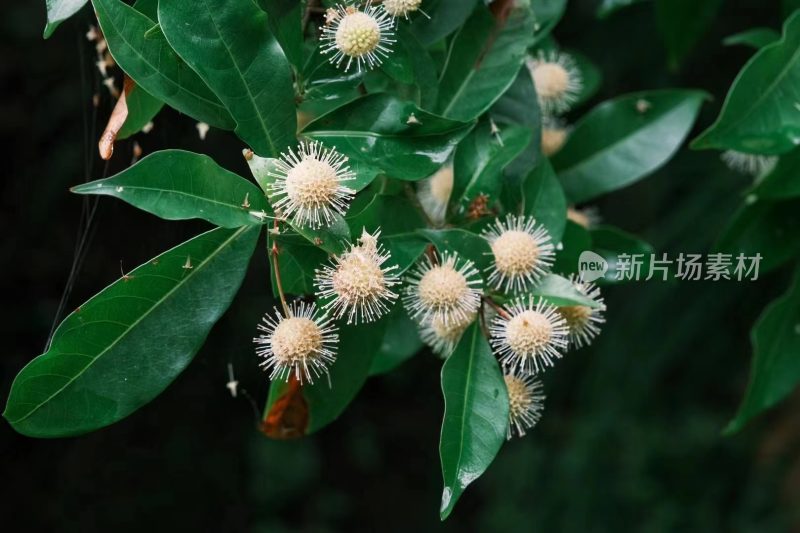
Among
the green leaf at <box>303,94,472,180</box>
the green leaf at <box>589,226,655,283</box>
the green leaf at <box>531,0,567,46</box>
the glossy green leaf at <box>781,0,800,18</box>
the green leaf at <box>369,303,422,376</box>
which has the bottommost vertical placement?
the green leaf at <box>369,303,422,376</box>

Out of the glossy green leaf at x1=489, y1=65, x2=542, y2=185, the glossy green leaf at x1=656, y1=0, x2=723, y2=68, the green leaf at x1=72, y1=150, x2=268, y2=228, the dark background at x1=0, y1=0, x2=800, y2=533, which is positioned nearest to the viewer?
the green leaf at x1=72, y1=150, x2=268, y2=228

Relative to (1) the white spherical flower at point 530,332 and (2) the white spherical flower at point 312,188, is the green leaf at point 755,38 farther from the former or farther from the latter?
(2) the white spherical flower at point 312,188

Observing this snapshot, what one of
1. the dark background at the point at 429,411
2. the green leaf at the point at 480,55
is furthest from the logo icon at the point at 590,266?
the dark background at the point at 429,411

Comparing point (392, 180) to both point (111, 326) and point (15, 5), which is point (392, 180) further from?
point (15, 5)

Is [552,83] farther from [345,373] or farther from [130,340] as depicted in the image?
[130,340]

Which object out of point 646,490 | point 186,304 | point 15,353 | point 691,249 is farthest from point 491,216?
point 646,490

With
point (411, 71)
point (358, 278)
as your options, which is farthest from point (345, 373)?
point (411, 71)

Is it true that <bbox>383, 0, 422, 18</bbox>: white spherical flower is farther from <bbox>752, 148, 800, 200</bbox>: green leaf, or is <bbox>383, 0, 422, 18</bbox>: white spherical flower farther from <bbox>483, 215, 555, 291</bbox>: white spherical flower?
<bbox>752, 148, 800, 200</bbox>: green leaf

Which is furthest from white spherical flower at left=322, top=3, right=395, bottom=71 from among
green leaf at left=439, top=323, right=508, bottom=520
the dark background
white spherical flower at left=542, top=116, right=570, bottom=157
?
the dark background
